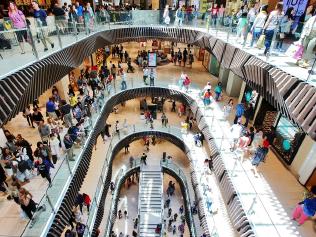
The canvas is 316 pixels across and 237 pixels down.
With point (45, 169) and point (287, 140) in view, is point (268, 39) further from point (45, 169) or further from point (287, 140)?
point (45, 169)

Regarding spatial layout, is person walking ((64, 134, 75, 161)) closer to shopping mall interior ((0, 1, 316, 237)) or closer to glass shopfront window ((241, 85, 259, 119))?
shopping mall interior ((0, 1, 316, 237))

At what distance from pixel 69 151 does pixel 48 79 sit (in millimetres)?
2993

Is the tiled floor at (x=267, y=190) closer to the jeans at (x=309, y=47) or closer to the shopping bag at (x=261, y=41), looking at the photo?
the jeans at (x=309, y=47)

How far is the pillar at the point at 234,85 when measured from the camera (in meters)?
17.7

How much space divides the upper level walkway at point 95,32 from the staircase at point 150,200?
1182cm

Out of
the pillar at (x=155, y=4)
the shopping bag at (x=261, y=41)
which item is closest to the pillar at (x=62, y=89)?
the shopping bag at (x=261, y=41)

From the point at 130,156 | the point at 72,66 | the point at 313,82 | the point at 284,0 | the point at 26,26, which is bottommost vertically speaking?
the point at 130,156

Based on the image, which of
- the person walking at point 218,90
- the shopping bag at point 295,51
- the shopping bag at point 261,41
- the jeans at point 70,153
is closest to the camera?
the shopping bag at point 295,51

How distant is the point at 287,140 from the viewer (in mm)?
11250

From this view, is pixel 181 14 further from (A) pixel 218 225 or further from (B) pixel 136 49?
(A) pixel 218 225

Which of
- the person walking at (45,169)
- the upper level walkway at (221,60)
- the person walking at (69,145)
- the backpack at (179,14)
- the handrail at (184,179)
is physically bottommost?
the handrail at (184,179)

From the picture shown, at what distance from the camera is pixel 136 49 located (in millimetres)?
31000

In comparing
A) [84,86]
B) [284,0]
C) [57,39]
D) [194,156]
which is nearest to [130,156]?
[194,156]

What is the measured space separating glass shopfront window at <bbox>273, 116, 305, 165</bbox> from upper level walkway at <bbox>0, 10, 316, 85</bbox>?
3456 millimetres
